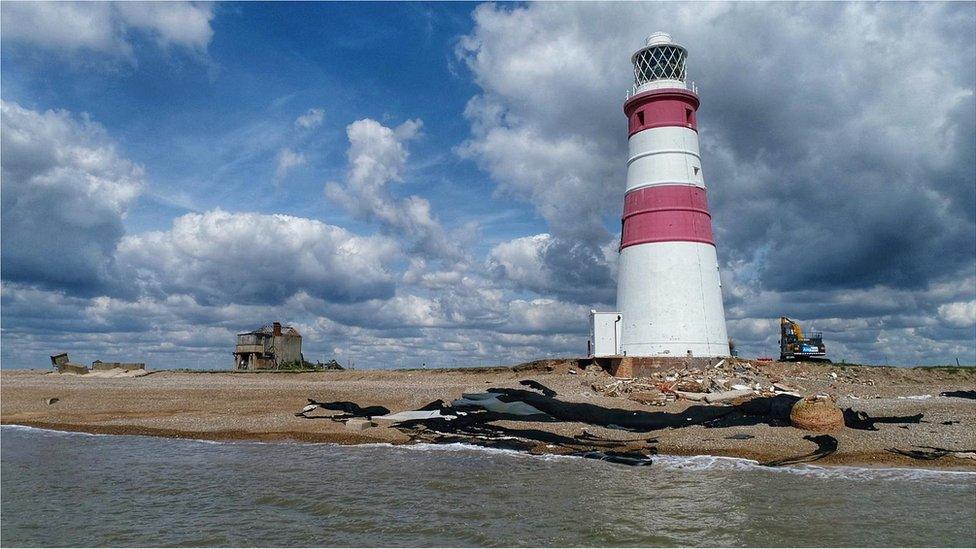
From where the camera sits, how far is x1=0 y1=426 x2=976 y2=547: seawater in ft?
28.2

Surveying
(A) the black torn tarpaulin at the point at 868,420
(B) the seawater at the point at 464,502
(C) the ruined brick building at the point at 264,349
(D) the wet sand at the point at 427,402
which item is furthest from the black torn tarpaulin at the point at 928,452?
(C) the ruined brick building at the point at 264,349

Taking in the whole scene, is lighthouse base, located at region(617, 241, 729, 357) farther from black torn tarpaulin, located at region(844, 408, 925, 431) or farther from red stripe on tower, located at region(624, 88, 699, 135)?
black torn tarpaulin, located at region(844, 408, 925, 431)

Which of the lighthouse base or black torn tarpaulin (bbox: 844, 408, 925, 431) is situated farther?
the lighthouse base

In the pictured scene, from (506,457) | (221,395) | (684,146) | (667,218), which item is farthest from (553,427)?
(221,395)

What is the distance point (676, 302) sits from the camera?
2544 cm

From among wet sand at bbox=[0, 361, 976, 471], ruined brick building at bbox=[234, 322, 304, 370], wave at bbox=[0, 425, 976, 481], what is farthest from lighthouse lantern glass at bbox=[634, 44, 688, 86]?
ruined brick building at bbox=[234, 322, 304, 370]

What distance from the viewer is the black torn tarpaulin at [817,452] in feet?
45.1

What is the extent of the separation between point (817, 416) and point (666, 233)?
35.2ft

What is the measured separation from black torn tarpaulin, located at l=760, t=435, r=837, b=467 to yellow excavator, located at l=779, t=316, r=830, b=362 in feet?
66.2

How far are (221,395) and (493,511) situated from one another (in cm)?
2117

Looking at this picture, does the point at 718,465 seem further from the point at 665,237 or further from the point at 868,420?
the point at 665,237

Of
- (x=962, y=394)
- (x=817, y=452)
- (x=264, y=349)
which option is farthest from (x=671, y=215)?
(x=264, y=349)

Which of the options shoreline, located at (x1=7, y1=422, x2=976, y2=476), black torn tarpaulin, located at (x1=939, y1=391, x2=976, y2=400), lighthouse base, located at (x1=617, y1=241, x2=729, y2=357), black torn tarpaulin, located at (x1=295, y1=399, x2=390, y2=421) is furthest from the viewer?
lighthouse base, located at (x1=617, y1=241, x2=729, y2=357)

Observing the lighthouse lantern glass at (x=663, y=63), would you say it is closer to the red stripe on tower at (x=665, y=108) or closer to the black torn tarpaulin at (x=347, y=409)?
the red stripe on tower at (x=665, y=108)
